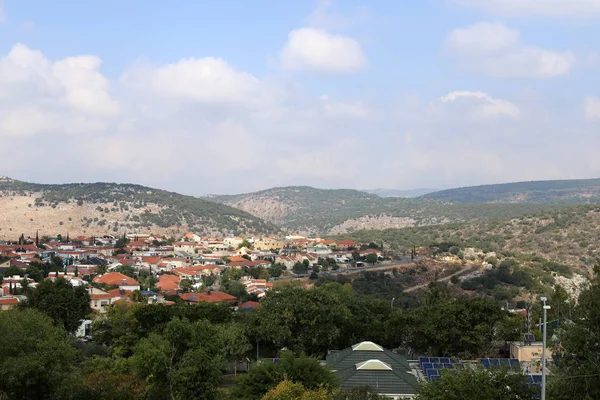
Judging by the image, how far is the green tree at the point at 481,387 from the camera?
63.2 ft

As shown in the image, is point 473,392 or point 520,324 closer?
point 473,392

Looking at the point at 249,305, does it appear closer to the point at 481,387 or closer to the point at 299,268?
the point at 299,268

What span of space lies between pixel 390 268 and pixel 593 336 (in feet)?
194

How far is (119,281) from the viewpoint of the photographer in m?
70.1

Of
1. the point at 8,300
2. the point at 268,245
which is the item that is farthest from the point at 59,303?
the point at 268,245

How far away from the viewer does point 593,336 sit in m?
19.0

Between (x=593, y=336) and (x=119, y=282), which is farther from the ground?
(x=593, y=336)

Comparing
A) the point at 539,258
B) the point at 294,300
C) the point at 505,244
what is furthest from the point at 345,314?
the point at 505,244

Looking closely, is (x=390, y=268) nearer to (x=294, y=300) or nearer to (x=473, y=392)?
(x=294, y=300)

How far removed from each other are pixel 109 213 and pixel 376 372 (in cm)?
12997

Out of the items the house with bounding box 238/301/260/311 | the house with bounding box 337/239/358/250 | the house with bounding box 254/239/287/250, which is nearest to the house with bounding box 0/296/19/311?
the house with bounding box 238/301/260/311

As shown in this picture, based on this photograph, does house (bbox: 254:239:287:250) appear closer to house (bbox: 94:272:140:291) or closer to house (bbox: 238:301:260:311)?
house (bbox: 94:272:140:291)

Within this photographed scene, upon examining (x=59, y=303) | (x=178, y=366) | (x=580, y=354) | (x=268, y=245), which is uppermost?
(x=580, y=354)

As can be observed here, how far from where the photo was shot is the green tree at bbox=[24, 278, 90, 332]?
4353 centimetres
